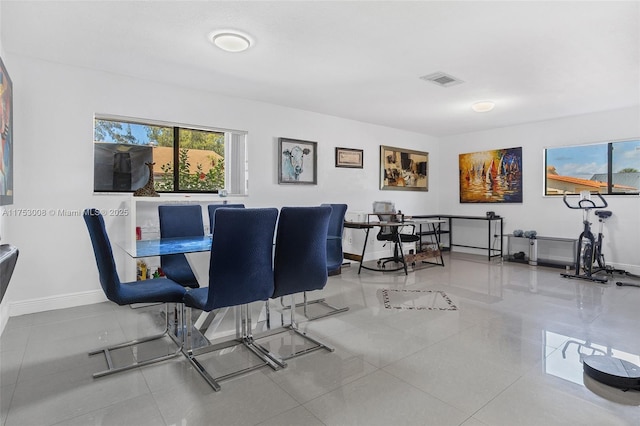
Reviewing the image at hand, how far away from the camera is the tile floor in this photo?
5.99 feet

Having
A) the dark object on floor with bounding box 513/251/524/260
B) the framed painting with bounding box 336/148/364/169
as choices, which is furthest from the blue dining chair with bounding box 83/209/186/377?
the dark object on floor with bounding box 513/251/524/260

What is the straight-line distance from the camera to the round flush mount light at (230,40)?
2949mm

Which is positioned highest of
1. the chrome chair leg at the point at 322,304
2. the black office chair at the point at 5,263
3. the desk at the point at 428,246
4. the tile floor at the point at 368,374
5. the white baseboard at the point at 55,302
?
the black office chair at the point at 5,263

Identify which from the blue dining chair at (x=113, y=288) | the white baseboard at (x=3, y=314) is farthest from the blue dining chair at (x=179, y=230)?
the white baseboard at (x=3, y=314)

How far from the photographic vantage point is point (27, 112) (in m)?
3.47

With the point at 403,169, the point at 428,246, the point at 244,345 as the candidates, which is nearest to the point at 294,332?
the point at 244,345

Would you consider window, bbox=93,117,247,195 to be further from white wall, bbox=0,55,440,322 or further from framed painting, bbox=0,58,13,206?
framed painting, bbox=0,58,13,206

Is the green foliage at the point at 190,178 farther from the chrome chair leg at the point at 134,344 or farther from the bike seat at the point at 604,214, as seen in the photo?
the bike seat at the point at 604,214

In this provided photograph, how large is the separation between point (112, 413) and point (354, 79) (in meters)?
3.81

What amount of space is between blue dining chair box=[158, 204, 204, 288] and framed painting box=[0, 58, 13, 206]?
1.23 meters

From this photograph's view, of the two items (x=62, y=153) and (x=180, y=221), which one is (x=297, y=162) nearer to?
(x=180, y=221)

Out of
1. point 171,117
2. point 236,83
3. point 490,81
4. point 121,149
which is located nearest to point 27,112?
point 121,149

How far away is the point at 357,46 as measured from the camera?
126 inches

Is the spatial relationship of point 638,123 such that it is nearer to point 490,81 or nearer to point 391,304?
point 490,81
